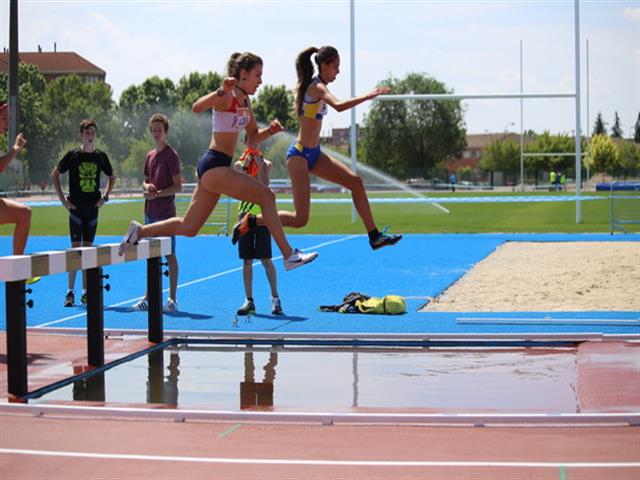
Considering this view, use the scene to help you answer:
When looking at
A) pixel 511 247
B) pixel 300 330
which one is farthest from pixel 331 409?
pixel 511 247

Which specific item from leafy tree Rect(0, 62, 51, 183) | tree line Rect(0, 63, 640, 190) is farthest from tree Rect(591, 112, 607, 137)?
leafy tree Rect(0, 62, 51, 183)

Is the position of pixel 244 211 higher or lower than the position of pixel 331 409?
higher

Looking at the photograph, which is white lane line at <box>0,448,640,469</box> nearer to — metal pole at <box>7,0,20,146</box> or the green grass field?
metal pole at <box>7,0,20,146</box>

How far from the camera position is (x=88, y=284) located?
33.5 feet

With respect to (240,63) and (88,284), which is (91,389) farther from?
(240,63)

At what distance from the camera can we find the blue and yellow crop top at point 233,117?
9336 mm

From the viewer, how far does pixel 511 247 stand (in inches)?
1009

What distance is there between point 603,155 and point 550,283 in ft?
345

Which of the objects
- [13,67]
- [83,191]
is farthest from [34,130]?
[83,191]

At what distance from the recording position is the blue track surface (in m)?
12.9

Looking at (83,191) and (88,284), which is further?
(83,191)

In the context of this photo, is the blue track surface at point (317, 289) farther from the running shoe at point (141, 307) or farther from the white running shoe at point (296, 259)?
the white running shoe at point (296, 259)

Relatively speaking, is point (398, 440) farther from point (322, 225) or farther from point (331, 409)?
point (322, 225)

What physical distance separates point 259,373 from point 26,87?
3453 inches
